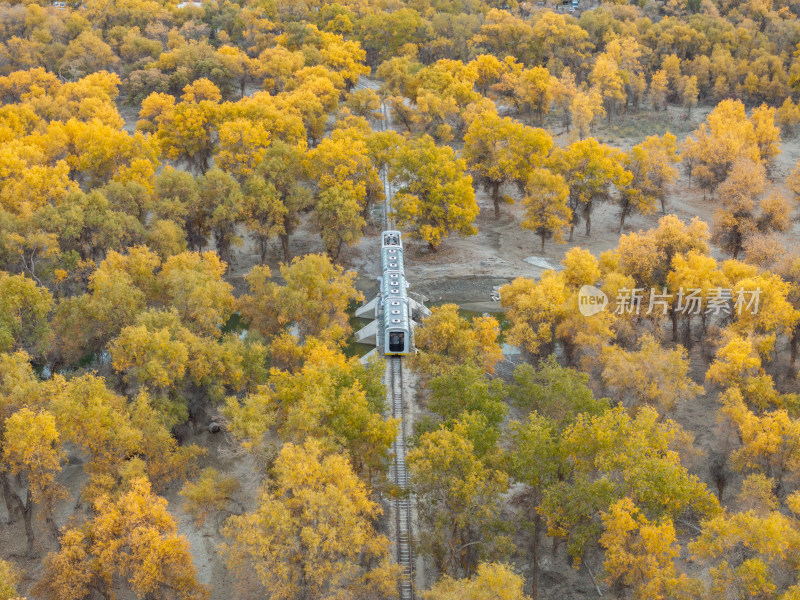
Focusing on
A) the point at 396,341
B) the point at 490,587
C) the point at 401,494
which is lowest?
the point at 401,494

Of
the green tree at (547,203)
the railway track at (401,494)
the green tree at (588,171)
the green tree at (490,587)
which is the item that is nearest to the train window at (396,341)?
the railway track at (401,494)

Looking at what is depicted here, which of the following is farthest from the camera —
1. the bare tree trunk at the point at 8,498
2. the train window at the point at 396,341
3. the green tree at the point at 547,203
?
the green tree at the point at 547,203

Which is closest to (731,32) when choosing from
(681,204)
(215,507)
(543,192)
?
(681,204)

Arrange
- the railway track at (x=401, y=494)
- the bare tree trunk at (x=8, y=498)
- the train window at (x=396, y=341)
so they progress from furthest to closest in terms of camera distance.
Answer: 1. the train window at (x=396, y=341)
2. the bare tree trunk at (x=8, y=498)
3. the railway track at (x=401, y=494)

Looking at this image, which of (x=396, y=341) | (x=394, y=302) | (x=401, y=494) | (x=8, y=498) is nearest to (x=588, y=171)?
(x=394, y=302)

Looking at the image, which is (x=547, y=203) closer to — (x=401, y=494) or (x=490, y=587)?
(x=401, y=494)

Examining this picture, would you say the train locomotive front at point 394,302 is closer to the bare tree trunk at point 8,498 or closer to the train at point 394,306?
the train at point 394,306
